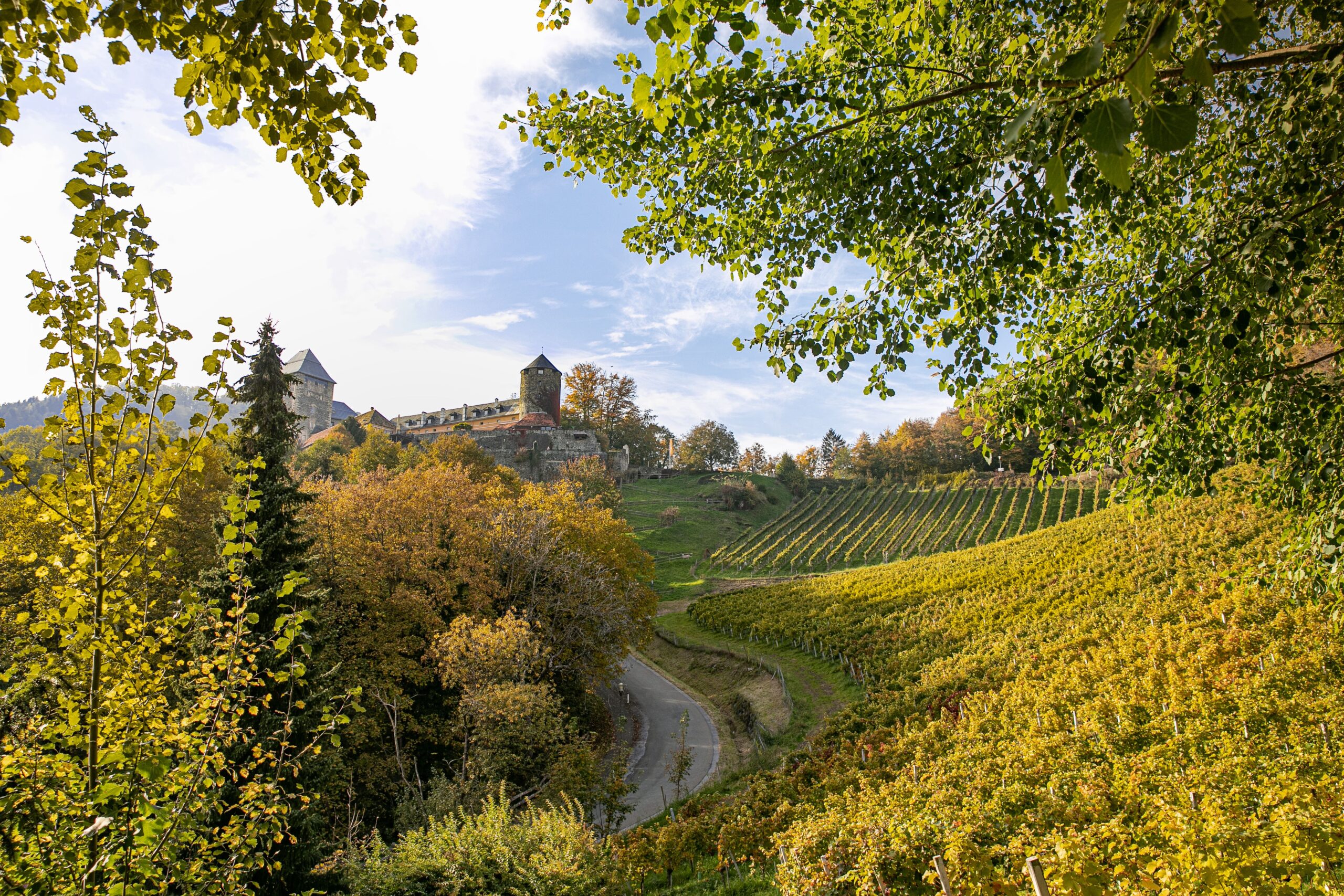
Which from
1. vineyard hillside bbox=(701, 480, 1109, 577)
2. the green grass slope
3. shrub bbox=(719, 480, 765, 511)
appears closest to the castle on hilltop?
the green grass slope

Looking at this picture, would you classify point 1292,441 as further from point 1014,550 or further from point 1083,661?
point 1014,550

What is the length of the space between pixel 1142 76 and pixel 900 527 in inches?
1811

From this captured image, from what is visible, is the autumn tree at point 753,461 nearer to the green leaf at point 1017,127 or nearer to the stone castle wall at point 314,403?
the stone castle wall at point 314,403

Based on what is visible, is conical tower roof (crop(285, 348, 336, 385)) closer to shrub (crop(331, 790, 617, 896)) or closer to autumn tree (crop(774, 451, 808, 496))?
autumn tree (crop(774, 451, 808, 496))

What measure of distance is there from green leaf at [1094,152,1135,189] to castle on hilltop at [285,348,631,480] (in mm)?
52611

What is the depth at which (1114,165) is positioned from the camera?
4.27 ft

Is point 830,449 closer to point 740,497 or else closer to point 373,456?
point 740,497

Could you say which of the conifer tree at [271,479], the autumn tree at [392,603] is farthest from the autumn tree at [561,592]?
the conifer tree at [271,479]

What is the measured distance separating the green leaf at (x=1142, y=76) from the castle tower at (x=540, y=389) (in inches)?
2572

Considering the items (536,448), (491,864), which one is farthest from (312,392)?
(491,864)

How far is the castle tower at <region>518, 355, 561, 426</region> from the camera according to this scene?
6606 centimetres

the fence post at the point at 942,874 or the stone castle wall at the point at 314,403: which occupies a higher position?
the stone castle wall at the point at 314,403

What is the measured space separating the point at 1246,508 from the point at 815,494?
45.5 meters

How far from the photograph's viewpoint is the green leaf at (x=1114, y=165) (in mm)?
1254
